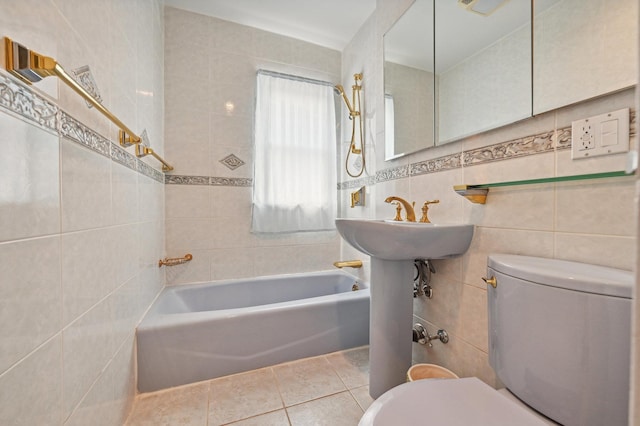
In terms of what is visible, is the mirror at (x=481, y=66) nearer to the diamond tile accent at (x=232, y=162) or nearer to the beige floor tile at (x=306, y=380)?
the beige floor tile at (x=306, y=380)

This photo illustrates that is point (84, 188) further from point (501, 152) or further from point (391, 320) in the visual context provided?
point (501, 152)

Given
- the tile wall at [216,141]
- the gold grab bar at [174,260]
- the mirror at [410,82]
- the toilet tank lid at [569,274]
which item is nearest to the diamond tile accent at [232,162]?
the tile wall at [216,141]

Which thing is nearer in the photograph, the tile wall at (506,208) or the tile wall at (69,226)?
the tile wall at (69,226)

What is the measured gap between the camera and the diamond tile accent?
200 cm

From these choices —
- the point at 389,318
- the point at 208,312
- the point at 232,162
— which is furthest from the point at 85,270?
the point at 232,162

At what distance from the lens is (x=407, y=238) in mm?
947

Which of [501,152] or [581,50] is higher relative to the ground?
[581,50]

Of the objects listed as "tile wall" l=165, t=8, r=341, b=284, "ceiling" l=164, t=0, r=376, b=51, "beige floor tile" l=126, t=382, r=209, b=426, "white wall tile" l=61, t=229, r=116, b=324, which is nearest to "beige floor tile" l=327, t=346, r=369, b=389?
"beige floor tile" l=126, t=382, r=209, b=426

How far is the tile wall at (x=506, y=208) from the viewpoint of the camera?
70 cm

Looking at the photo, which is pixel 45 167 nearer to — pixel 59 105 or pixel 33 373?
pixel 59 105

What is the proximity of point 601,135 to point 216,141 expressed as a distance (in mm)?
2049

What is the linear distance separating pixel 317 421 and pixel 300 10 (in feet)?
8.11

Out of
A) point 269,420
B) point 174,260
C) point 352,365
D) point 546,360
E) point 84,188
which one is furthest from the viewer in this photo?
point 174,260

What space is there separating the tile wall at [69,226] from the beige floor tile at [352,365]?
3.27 ft
